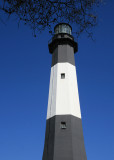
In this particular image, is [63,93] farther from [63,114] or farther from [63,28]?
[63,28]

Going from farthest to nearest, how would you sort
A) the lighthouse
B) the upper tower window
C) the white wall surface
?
the upper tower window → the white wall surface → the lighthouse

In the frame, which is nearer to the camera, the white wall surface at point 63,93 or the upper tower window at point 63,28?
the white wall surface at point 63,93

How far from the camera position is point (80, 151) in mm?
11602

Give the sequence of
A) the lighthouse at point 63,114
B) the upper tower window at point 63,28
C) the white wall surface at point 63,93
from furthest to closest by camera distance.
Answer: the upper tower window at point 63,28 < the white wall surface at point 63,93 < the lighthouse at point 63,114

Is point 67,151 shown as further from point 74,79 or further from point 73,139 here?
point 74,79

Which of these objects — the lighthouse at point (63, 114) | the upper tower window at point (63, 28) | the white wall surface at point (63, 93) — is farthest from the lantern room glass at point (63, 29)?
the white wall surface at point (63, 93)

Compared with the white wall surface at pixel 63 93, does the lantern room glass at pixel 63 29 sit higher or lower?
higher

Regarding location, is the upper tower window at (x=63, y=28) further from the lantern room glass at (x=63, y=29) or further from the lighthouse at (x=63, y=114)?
the lighthouse at (x=63, y=114)

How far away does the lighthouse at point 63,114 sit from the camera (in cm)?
1136

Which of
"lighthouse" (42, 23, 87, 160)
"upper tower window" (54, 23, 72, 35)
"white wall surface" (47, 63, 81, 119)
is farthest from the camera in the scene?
"upper tower window" (54, 23, 72, 35)

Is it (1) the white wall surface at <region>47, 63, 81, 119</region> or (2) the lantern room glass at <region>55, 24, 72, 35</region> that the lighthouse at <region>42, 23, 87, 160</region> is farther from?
(2) the lantern room glass at <region>55, 24, 72, 35</region>

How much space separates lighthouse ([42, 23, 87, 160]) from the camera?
37.3 feet

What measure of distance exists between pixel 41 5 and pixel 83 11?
1.21 m

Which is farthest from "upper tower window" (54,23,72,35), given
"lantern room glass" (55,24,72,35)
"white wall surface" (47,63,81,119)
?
"white wall surface" (47,63,81,119)
